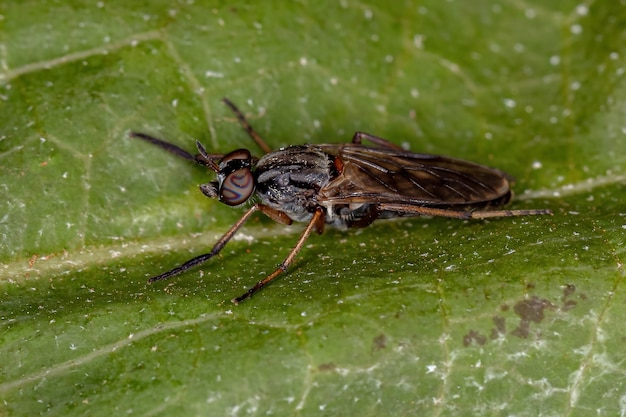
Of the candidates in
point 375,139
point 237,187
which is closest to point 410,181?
point 375,139

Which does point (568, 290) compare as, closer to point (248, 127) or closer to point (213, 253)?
point (213, 253)

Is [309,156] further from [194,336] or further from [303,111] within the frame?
[194,336]

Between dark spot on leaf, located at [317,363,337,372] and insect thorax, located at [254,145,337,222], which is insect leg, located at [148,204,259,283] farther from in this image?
dark spot on leaf, located at [317,363,337,372]

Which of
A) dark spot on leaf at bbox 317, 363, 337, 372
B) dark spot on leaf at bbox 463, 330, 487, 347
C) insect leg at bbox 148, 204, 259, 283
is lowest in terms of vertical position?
insect leg at bbox 148, 204, 259, 283

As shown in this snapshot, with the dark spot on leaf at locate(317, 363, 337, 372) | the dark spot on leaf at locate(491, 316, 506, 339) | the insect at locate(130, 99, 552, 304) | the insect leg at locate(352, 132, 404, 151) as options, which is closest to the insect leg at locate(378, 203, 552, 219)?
the insect at locate(130, 99, 552, 304)

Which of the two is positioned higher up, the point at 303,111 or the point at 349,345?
the point at 303,111

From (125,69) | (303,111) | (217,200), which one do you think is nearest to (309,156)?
(303,111)
